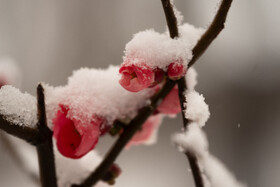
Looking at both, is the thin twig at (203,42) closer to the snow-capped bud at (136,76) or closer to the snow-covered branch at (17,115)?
the snow-capped bud at (136,76)

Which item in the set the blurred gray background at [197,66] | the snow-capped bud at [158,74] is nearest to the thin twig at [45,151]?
the snow-capped bud at [158,74]

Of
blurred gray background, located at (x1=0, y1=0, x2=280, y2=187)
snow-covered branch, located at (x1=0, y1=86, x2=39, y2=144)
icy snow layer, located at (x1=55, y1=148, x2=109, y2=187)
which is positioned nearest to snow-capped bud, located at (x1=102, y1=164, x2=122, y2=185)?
icy snow layer, located at (x1=55, y1=148, x2=109, y2=187)

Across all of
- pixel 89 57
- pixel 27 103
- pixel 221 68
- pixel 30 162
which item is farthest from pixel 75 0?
pixel 27 103

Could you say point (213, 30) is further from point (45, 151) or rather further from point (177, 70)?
point (45, 151)

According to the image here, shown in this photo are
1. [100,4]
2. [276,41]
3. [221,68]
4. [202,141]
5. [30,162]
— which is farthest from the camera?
[100,4]

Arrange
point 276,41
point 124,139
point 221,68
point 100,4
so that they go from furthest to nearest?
point 100,4
point 221,68
point 276,41
point 124,139

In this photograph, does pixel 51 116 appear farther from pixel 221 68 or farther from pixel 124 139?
pixel 221 68
